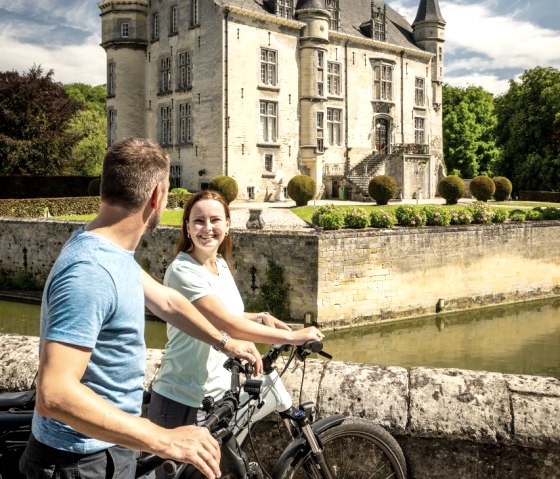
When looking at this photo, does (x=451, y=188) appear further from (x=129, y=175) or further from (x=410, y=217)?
(x=129, y=175)

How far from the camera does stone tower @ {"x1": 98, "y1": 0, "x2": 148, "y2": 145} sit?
32875mm

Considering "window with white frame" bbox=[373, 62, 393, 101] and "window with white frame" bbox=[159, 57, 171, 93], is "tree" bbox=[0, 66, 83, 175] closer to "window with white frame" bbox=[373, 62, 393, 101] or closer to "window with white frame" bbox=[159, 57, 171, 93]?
"window with white frame" bbox=[159, 57, 171, 93]

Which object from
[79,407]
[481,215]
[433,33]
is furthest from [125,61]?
[79,407]

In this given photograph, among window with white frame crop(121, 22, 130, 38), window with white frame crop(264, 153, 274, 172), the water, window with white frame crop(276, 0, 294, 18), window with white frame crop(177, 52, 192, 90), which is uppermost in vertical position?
window with white frame crop(276, 0, 294, 18)

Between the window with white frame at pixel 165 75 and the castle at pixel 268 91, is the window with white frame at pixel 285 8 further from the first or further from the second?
the window with white frame at pixel 165 75

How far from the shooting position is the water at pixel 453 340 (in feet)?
45.9

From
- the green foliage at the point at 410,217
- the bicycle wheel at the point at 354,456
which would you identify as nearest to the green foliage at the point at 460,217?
the green foliage at the point at 410,217

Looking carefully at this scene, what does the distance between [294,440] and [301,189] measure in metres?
24.2

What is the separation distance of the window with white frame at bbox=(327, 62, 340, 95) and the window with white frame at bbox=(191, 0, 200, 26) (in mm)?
7261

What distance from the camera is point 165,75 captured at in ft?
107

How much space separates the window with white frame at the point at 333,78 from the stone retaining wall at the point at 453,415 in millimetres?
31973

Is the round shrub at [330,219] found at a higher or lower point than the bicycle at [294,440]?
higher

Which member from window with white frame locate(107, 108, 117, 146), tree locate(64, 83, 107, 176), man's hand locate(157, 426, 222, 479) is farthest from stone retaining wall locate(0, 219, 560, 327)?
tree locate(64, 83, 107, 176)

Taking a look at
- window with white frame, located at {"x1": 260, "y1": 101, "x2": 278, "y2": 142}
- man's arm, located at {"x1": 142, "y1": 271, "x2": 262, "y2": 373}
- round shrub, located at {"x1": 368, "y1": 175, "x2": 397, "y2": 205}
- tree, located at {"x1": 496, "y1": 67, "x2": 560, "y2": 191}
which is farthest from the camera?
tree, located at {"x1": 496, "y1": 67, "x2": 560, "y2": 191}
